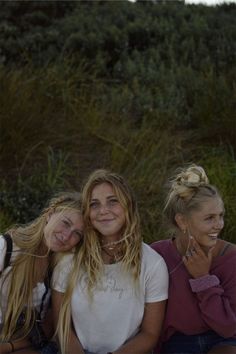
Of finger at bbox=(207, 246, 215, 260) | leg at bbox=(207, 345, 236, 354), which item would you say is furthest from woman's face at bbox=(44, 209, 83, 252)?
leg at bbox=(207, 345, 236, 354)

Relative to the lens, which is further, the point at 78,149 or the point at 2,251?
the point at 78,149

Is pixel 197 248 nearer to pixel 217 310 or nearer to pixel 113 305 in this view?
pixel 217 310

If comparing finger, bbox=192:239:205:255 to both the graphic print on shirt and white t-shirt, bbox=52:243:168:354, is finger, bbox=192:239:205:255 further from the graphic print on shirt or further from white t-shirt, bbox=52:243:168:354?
the graphic print on shirt

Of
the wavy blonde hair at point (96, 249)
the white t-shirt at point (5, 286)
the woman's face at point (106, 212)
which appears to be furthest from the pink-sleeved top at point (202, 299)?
the white t-shirt at point (5, 286)

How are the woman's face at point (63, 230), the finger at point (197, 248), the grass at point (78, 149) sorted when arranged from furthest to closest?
the grass at point (78, 149) → the woman's face at point (63, 230) → the finger at point (197, 248)

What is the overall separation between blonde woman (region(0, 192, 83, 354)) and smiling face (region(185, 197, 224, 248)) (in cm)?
63

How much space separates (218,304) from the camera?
316 cm

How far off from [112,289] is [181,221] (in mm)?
518

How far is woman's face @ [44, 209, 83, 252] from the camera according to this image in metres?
3.37

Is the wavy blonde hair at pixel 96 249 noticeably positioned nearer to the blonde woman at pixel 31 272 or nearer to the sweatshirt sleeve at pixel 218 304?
the blonde woman at pixel 31 272

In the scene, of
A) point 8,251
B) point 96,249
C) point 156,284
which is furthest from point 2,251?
point 156,284

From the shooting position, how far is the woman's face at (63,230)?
3373mm

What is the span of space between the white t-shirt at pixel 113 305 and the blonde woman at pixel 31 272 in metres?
0.16

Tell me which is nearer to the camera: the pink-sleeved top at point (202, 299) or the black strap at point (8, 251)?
the pink-sleeved top at point (202, 299)
